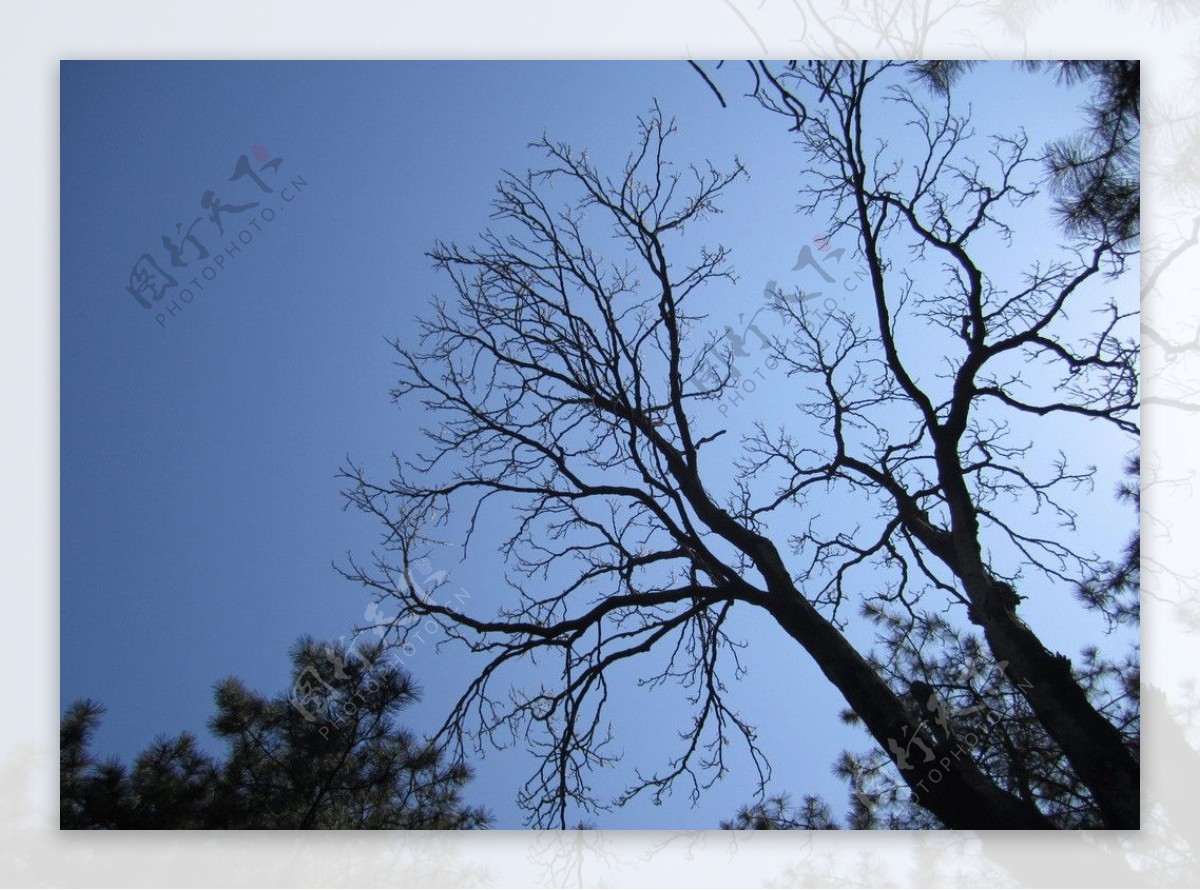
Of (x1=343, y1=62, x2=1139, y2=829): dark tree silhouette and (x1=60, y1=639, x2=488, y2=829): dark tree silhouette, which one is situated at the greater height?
(x1=343, y1=62, x2=1139, y2=829): dark tree silhouette

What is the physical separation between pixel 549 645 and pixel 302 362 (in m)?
0.92

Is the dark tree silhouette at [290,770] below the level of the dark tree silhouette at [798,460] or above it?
below

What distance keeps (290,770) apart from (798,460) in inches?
56.7

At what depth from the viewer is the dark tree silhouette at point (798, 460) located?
8.01 ft

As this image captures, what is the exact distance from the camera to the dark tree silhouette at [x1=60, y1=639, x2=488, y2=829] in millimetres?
2416

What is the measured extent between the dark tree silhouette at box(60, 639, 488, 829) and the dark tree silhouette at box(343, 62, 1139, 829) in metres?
0.13

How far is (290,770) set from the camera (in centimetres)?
245

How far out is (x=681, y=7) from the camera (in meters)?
2.57

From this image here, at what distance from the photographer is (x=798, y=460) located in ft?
8.23

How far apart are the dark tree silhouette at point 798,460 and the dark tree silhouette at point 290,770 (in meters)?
0.13

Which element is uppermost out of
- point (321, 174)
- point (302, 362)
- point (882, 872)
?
point (321, 174)

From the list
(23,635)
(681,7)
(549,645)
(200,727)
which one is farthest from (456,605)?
(681,7)

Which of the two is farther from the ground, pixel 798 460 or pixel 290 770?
pixel 798 460

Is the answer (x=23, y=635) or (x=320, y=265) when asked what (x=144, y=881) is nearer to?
(x=23, y=635)
